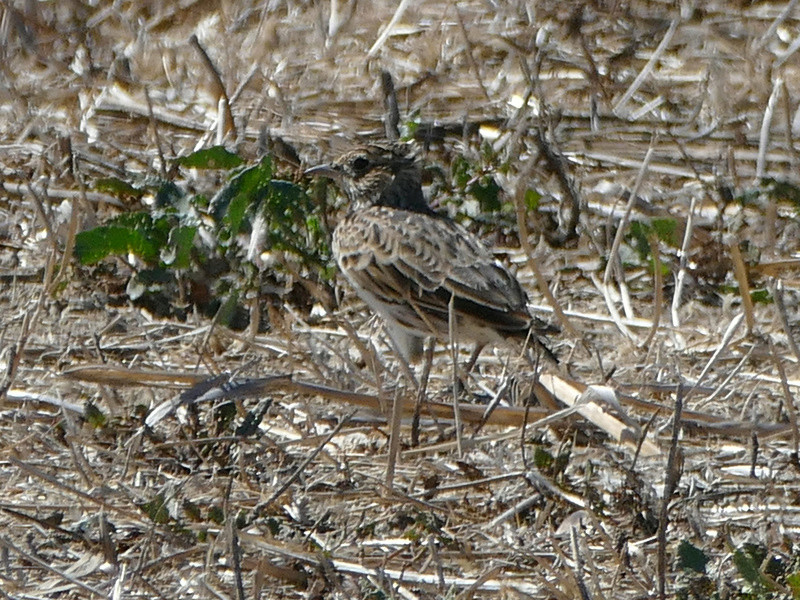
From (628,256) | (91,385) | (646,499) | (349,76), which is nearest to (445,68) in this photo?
(349,76)

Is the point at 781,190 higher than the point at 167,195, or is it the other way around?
the point at 781,190

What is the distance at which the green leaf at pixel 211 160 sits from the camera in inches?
235

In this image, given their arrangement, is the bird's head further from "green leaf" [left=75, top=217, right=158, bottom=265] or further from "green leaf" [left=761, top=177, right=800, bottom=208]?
"green leaf" [left=761, top=177, right=800, bottom=208]

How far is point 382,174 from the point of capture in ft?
21.1

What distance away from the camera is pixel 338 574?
4.11 m

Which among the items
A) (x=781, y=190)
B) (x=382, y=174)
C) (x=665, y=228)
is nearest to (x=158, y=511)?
(x=382, y=174)

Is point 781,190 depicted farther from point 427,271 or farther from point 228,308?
point 228,308

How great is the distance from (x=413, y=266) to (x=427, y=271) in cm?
9

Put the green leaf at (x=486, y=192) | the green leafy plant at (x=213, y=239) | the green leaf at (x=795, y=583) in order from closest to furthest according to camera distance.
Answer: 1. the green leaf at (x=795, y=583)
2. the green leafy plant at (x=213, y=239)
3. the green leaf at (x=486, y=192)

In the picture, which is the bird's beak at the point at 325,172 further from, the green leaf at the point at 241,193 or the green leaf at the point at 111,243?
the green leaf at the point at 111,243

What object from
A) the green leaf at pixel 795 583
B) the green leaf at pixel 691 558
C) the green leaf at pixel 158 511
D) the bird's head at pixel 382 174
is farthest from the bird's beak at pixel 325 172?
the green leaf at pixel 795 583

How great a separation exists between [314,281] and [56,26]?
3437 millimetres

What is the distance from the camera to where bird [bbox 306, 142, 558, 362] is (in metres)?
5.46

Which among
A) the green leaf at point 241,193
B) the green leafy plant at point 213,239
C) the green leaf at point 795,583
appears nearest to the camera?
the green leaf at point 795,583
